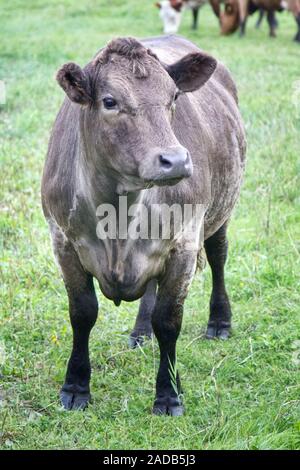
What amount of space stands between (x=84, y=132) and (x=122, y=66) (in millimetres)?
425

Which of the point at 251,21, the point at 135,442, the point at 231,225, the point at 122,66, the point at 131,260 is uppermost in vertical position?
the point at 122,66

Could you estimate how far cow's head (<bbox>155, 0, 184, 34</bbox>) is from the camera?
21.4 metres

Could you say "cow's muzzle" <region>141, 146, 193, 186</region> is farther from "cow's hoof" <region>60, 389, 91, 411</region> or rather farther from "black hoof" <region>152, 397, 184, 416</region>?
"cow's hoof" <region>60, 389, 91, 411</region>

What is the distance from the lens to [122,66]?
157 inches

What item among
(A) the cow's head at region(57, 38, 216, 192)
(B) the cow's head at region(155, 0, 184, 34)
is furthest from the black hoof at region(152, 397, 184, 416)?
(B) the cow's head at region(155, 0, 184, 34)

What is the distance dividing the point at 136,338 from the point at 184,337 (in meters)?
0.33

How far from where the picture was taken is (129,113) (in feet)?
12.8

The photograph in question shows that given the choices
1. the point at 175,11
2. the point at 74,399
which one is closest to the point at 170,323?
the point at 74,399

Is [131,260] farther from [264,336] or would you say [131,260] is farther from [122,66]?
[264,336]

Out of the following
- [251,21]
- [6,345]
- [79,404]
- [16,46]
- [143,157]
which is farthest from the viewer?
[251,21]

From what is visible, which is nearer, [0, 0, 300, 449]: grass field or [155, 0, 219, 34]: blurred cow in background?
[0, 0, 300, 449]: grass field

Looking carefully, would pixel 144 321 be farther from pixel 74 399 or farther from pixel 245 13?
pixel 245 13

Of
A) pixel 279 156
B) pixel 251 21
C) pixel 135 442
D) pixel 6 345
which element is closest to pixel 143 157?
pixel 135 442
